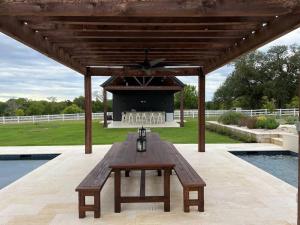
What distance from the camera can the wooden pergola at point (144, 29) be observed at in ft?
9.90

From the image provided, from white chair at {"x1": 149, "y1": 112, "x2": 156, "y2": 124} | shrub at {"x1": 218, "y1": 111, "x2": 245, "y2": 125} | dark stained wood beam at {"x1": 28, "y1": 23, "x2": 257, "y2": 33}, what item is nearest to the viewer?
dark stained wood beam at {"x1": 28, "y1": 23, "x2": 257, "y2": 33}

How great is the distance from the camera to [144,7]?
3002 millimetres

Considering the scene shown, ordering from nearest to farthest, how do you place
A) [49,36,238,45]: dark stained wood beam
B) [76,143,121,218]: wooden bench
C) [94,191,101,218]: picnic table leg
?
[76,143,121,218]: wooden bench → [94,191,101,218]: picnic table leg → [49,36,238,45]: dark stained wood beam

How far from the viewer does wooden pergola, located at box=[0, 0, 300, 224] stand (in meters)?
3.02

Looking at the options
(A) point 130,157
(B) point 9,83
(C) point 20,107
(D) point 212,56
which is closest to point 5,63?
(B) point 9,83

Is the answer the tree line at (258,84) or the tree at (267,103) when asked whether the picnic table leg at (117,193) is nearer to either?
the tree at (267,103)

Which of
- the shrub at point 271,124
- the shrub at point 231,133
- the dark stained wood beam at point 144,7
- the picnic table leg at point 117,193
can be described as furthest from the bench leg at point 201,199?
the shrub at point 271,124

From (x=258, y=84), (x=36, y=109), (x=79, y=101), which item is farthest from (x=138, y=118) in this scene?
(x=79, y=101)

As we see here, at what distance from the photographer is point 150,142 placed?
688cm

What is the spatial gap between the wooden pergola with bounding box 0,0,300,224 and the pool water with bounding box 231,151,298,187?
2.79m

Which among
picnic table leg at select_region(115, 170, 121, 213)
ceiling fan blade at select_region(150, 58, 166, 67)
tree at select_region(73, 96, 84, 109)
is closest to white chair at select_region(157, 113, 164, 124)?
ceiling fan blade at select_region(150, 58, 166, 67)

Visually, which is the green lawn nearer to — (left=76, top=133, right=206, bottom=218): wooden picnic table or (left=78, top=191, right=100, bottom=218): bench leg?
(left=76, top=133, right=206, bottom=218): wooden picnic table

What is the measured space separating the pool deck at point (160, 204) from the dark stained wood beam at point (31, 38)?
2550 millimetres

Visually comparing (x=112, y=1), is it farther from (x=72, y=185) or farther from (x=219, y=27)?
(x=72, y=185)
